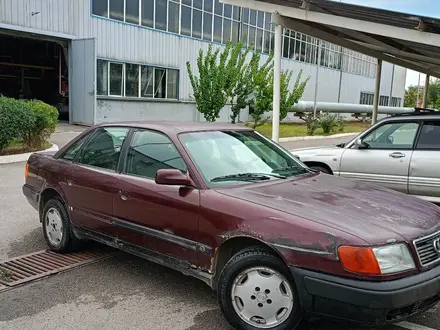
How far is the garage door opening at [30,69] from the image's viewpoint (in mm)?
25656

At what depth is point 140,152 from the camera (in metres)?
4.34

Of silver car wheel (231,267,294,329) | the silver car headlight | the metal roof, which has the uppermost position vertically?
the metal roof

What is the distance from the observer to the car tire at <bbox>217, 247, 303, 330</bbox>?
122 inches

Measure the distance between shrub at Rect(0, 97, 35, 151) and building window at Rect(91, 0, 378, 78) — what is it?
9.38 m

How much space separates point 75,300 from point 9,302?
0.55 metres

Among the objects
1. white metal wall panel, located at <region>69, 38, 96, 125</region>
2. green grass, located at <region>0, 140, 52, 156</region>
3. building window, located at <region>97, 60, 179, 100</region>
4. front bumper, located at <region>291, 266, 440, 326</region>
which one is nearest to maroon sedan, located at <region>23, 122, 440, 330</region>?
front bumper, located at <region>291, 266, 440, 326</region>

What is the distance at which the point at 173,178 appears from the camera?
3.65 m

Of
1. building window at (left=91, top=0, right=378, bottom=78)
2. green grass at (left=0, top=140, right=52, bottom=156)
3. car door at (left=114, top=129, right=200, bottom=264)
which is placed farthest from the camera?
building window at (left=91, top=0, right=378, bottom=78)

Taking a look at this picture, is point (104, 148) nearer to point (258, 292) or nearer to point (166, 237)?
point (166, 237)

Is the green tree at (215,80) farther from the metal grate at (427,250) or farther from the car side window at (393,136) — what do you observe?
the metal grate at (427,250)

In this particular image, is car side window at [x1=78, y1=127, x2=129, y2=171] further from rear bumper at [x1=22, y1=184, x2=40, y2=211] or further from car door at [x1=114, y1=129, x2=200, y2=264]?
rear bumper at [x1=22, y1=184, x2=40, y2=211]

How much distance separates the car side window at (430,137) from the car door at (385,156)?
117 millimetres

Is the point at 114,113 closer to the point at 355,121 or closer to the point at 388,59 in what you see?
the point at 388,59

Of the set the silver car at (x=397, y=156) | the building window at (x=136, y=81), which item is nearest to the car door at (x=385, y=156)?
the silver car at (x=397, y=156)
